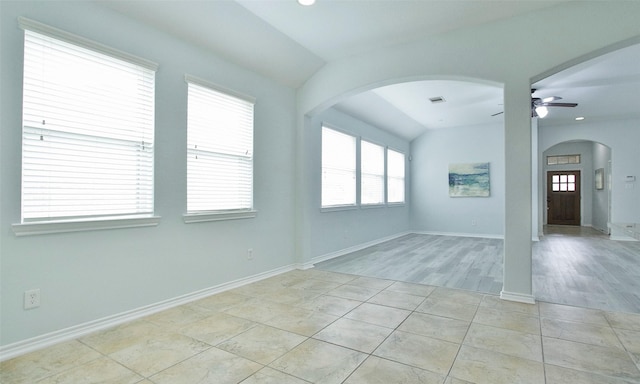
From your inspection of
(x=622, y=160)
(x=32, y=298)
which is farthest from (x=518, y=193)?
(x=622, y=160)

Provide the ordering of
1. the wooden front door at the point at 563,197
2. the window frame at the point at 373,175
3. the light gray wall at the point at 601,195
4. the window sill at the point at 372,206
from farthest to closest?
the wooden front door at the point at 563,197, the light gray wall at the point at 601,195, the window sill at the point at 372,206, the window frame at the point at 373,175

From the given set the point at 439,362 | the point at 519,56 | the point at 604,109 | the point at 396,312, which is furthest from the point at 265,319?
the point at 604,109

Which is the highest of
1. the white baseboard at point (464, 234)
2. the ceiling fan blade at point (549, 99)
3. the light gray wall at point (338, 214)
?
the ceiling fan blade at point (549, 99)

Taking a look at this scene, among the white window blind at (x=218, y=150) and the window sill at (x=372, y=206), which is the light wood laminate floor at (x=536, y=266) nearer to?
the window sill at (x=372, y=206)

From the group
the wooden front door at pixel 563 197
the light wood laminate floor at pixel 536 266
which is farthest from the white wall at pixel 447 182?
the wooden front door at pixel 563 197

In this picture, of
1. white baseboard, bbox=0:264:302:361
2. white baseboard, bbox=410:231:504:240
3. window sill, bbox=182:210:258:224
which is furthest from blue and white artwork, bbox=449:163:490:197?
white baseboard, bbox=0:264:302:361

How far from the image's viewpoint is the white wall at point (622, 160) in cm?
769

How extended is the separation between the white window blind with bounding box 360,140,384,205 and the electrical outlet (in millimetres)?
5283

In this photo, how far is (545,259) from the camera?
18.2 ft

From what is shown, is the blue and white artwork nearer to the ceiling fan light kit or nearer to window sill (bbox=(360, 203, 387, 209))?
window sill (bbox=(360, 203, 387, 209))

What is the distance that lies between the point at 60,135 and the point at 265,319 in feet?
7.34

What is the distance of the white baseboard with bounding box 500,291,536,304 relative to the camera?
3328 mm

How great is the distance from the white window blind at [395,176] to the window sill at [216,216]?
4648mm

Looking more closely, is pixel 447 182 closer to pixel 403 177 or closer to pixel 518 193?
pixel 403 177
